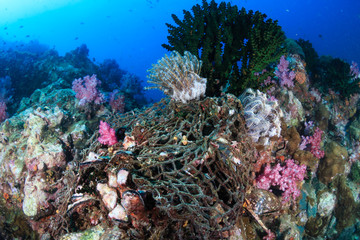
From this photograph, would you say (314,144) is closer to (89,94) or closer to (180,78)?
(180,78)

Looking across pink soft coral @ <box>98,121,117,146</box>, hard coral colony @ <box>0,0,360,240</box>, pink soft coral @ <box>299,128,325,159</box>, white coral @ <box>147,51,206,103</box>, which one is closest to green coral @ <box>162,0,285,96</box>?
hard coral colony @ <box>0,0,360,240</box>

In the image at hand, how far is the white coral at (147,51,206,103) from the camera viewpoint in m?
4.07

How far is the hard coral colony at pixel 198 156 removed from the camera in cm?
276

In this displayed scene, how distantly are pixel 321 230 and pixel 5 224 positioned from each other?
9561 millimetres

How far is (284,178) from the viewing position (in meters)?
4.59

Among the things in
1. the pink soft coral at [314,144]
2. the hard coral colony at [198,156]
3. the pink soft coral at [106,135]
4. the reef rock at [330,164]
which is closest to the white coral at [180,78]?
the hard coral colony at [198,156]

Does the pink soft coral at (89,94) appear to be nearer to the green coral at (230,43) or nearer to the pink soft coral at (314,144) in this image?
the green coral at (230,43)

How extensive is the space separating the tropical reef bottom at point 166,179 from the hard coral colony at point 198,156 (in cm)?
2

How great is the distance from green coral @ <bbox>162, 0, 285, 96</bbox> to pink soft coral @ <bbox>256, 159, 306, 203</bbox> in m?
2.16

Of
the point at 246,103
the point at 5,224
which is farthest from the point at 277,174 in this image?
the point at 5,224

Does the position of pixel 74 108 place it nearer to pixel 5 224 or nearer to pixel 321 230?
pixel 5 224

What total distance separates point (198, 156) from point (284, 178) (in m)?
2.99

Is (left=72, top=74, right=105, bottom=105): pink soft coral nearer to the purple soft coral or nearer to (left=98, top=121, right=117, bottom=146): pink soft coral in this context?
(left=98, top=121, right=117, bottom=146): pink soft coral

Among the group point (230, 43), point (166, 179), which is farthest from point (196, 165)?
point (230, 43)
